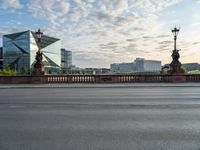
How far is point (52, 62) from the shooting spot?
423 feet

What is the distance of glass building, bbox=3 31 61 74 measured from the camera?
120m

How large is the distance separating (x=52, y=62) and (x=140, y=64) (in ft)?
142

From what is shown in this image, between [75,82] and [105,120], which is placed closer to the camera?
[105,120]

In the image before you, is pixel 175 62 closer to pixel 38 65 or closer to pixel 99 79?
pixel 99 79

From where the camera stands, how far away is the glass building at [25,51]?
120062 millimetres

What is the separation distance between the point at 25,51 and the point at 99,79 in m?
97.1

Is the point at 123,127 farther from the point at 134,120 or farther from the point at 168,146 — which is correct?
the point at 168,146

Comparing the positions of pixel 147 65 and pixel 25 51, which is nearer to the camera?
pixel 147 65

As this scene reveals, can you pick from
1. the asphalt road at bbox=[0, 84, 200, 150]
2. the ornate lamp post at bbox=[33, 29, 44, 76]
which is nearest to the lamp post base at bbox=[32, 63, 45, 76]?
the ornate lamp post at bbox=[33, 29, 44, 76]

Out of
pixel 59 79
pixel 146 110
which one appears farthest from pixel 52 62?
pixel 146 110

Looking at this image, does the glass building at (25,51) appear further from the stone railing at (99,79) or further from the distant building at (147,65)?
the stone railing at (99,79)

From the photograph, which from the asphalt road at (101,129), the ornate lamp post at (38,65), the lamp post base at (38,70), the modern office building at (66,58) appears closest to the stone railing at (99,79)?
the lamp post base at (38,70)

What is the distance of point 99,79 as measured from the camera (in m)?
30.5

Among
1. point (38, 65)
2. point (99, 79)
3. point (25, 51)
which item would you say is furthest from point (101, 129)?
point (25, 51)
